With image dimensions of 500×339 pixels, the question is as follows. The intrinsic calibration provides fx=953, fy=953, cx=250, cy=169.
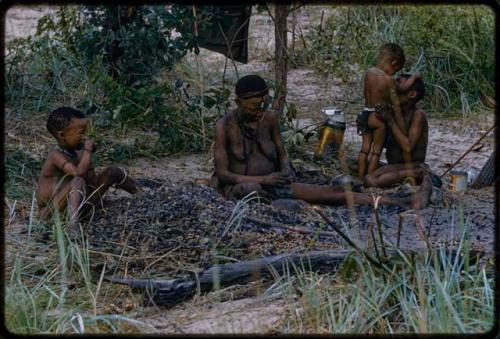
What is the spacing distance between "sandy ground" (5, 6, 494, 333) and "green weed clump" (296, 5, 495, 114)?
220 millimetres

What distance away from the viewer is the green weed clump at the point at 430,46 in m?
8.40

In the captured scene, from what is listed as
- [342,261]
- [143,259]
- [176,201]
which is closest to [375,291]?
[342,261]

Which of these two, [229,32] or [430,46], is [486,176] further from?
[430,46]

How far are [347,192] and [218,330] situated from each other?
7.12ft

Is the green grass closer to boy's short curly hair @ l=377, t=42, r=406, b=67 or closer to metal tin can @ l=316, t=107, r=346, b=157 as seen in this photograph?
metal tin can @ l=316, t=107, r=346, b=157

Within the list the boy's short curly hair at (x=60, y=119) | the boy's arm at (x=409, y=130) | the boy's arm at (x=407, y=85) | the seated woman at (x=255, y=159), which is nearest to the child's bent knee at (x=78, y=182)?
the boy's short curly hair at (x=60, y=119)

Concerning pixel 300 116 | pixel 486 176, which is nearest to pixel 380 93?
pixel 486 176

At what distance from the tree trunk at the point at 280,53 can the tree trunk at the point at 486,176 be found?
5.13 feet

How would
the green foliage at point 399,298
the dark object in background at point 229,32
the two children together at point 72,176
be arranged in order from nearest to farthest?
the green foliage at point 399,298, the two children together at point 72,176, the dark object in background at point 229,32

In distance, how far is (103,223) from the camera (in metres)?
5.26

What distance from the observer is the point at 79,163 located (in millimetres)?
5426

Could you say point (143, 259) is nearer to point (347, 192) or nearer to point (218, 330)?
point (218, 330)

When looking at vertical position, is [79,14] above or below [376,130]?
above

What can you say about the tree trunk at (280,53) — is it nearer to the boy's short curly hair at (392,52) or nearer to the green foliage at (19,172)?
the boy's short curly hair at (392,52)
